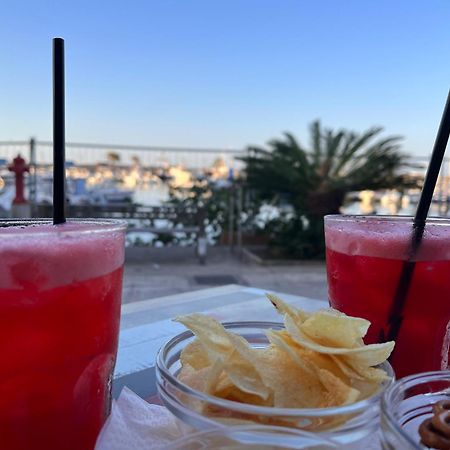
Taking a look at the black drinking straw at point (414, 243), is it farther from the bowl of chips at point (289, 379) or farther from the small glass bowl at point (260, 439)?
the small glass bowl at point (260, 439)

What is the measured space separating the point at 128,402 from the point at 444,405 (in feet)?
1.34

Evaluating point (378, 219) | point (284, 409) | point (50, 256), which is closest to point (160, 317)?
point (378, 219)

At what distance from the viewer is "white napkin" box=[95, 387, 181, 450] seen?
597mm

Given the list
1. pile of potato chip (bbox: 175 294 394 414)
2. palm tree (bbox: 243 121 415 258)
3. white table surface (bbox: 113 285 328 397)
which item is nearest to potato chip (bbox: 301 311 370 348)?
pile of potato chip (bbox: 175 294 394 414)

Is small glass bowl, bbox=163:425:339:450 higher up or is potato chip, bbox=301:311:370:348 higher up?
potato chip, bbox=301:311:370:348

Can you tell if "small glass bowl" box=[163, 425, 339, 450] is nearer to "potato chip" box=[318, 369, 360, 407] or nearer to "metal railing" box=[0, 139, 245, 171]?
"potato chip" box=[318, 369, 360, 407]

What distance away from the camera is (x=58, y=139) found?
71cm

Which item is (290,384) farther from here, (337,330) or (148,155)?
(148,155)

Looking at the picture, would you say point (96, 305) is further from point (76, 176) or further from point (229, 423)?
point (76, 176)

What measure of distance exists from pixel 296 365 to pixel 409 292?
1.14ft

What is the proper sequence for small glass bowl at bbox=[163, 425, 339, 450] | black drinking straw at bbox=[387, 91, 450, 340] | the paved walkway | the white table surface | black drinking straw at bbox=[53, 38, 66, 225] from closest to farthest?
small glass bowl at bbox=[163, 425, 339, 450], black drinking straw at bbox=[53, 38, 66, 225], black drinking straw at bbox=[387, 91, 450, 340], the white table surface, the paved walkway

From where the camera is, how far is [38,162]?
287 inches

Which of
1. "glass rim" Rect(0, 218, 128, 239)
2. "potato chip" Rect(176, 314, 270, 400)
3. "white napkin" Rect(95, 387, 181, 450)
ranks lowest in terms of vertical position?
"white napkin" Rect(95, 387, 181, 450)

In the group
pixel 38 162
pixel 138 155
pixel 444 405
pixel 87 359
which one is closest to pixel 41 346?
pixel 87 359
